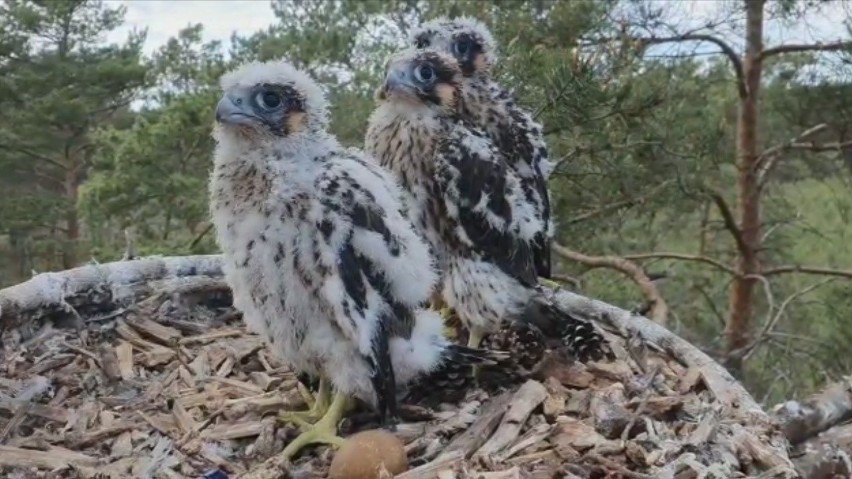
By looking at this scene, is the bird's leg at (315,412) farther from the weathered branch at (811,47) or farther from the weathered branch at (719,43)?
the weathered branch at (811,47)

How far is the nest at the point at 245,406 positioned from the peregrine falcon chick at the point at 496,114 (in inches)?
15.5

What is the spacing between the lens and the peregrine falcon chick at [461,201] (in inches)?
103

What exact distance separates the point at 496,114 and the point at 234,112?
1.00m

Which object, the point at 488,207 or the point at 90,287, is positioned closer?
the point at 488,207

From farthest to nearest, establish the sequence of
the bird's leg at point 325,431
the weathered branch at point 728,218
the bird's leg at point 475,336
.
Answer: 1. the weathered branch at point 728,218
2. the bird's leg at point 475,336
3. the bird's leg at point 325,431

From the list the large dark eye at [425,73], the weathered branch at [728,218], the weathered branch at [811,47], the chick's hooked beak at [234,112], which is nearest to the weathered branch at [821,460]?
the large dark eye at [425,73]

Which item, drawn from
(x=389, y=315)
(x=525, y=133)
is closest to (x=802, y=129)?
(x=525, y=133)

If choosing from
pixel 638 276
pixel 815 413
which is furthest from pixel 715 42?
pixel 815 413

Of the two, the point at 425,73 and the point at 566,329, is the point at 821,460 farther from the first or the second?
the point at 425,73

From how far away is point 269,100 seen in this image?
2189 millimetres

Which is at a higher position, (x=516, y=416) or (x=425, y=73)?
(x=425, y=73)

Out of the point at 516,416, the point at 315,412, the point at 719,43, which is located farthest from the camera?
the point at 719,43

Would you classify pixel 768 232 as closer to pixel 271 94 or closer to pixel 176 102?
pixel 176 102

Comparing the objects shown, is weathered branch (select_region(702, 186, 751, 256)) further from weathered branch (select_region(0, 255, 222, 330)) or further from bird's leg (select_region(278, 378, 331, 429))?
bird's leg (select_region(278, 378, 331, 429))
